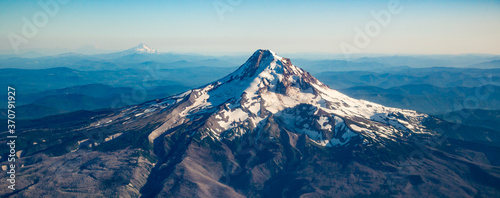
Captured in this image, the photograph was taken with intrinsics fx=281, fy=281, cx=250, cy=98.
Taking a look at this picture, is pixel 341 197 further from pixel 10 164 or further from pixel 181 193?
pixel 10 164

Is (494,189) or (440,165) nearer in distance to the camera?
(494,189)

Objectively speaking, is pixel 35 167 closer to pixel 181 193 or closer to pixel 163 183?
pixel 163 183

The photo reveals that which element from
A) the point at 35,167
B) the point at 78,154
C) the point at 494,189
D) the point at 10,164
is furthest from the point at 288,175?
the point at 10,164

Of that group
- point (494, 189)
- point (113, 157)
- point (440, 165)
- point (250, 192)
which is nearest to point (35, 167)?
point (113, 157)

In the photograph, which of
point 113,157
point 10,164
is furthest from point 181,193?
point 10,164

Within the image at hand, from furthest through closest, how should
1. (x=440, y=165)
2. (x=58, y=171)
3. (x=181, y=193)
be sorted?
(x=440, y=165), (x=58, y=171), (x=181, y=193)

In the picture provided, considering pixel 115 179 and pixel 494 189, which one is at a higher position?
pixel 494 189

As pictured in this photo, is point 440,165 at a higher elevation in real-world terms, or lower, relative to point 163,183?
higher

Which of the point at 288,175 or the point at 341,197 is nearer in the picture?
the point at 341,197

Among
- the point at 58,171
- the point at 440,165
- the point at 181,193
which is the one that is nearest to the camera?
the point at 181,193
